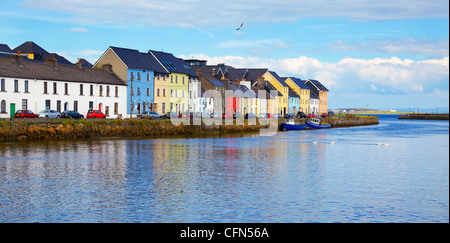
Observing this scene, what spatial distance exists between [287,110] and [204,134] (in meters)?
68.8

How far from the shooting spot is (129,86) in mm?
88312

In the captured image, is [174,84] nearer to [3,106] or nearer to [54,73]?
[54,73]

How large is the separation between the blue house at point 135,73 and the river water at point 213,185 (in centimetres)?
3779

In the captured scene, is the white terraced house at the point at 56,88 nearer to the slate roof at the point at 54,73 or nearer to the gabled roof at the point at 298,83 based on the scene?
the slate roof at the point at 54,73

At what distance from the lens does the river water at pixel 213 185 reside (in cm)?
2283

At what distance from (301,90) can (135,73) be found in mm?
76120

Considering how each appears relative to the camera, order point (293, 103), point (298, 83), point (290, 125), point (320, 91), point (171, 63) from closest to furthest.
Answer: point (290, 125)
point (171, 63)
point (293, 103)
point (298, 83)
point (320, 91)

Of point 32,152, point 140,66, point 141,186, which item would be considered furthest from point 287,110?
point 141,186

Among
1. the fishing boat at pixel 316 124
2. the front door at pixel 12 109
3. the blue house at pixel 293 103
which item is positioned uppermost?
the blue house at pixel 293 103

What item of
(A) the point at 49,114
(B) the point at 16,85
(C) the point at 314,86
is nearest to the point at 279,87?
(C) the point at 314,86

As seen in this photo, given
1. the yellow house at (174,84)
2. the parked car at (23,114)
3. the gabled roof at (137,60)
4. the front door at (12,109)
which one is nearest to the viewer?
the parked car at (23,114)

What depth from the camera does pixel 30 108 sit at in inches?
2753

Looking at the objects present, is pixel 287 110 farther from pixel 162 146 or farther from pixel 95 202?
pixel 95 202

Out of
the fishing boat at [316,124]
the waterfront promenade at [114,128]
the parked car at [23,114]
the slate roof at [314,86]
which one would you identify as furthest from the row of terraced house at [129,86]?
the slate roof at [314,86]
